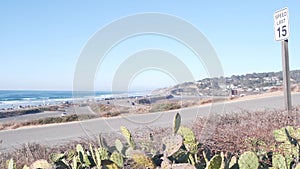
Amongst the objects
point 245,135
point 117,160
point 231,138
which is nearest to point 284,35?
point 245,135

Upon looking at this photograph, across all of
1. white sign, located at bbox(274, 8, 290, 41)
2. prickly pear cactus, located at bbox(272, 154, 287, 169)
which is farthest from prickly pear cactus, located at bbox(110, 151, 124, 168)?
white sign, located at bbox(274, 8, 290, 41)

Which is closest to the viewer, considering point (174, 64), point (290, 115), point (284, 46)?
point (174, 64)

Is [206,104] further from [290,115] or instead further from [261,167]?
[261,167]

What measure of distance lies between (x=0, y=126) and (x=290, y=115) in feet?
48.4

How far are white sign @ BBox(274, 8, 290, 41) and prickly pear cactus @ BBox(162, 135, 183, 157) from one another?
15.3 ft

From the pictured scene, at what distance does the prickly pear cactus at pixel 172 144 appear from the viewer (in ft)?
8.57

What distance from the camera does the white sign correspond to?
657cm

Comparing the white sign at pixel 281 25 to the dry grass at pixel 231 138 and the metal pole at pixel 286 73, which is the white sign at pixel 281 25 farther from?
the dry grass at pixel 231 138

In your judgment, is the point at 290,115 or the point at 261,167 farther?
the point at 290,115

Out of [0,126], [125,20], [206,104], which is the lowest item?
[0,126]

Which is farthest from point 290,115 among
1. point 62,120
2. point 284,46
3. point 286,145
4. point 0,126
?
point 0,126

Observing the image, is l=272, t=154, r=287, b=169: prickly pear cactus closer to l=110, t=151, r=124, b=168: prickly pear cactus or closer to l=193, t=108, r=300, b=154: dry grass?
l=193, t=108, r=300, b=154: dry grass

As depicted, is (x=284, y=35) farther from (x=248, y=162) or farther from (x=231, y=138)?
(x=248, y=162)

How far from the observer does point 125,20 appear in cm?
377
